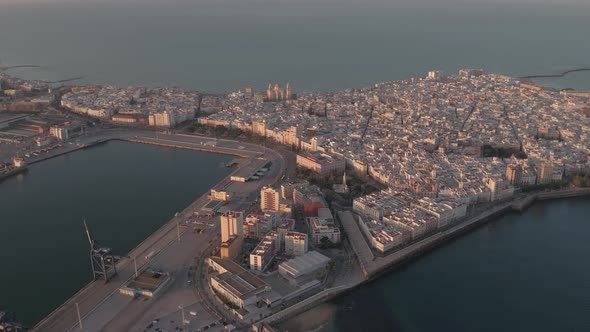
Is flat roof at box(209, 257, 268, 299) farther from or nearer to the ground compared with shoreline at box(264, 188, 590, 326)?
farther from the ground

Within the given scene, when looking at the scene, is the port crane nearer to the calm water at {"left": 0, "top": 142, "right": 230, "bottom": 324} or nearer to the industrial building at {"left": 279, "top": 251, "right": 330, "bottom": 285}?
the calm water at {"left": 0, "top": 142, "right": 230, "bottom": 324}

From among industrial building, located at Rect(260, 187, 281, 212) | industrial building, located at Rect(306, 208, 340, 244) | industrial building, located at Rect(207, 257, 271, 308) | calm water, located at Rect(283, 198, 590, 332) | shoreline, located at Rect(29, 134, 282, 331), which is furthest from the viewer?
industrial building, located at Rect(260, 187, 281, 212)

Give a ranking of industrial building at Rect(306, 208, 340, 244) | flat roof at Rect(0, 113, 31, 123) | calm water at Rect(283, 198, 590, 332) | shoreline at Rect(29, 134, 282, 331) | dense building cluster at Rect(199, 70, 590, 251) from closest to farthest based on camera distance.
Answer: shoreline at Rect(29, 134, 282, 331), calm water at Rect(283, 198, 590, 332), industrial building at Rect(306, 208, 340, 244), dense building cluster at Rect(199, 70, 590, 251), flat roof at Rect(0, 113, 31, 123)

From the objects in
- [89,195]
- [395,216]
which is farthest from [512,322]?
[89,195]

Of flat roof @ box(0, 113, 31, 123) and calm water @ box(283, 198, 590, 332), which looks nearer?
calm water @ box(283, 198, 590, 332)

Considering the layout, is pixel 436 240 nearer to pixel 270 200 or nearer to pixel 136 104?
pixel 270 200

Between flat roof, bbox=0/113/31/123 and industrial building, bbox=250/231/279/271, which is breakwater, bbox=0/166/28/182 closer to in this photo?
flat roof, bbox=0/113/31/123

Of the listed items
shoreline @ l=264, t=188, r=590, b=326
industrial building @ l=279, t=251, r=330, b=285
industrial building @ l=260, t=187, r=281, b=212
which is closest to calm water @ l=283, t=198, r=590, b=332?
shoreline @ l=264, t=188, r=590, b=326

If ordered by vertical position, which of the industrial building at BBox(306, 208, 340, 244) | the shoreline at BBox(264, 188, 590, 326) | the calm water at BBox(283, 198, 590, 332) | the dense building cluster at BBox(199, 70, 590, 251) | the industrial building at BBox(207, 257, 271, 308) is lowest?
the calm water at BBox(283, 198, 590, 332)

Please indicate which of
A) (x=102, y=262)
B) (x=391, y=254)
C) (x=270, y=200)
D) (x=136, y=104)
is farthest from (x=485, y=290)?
(x=136, y=104)
